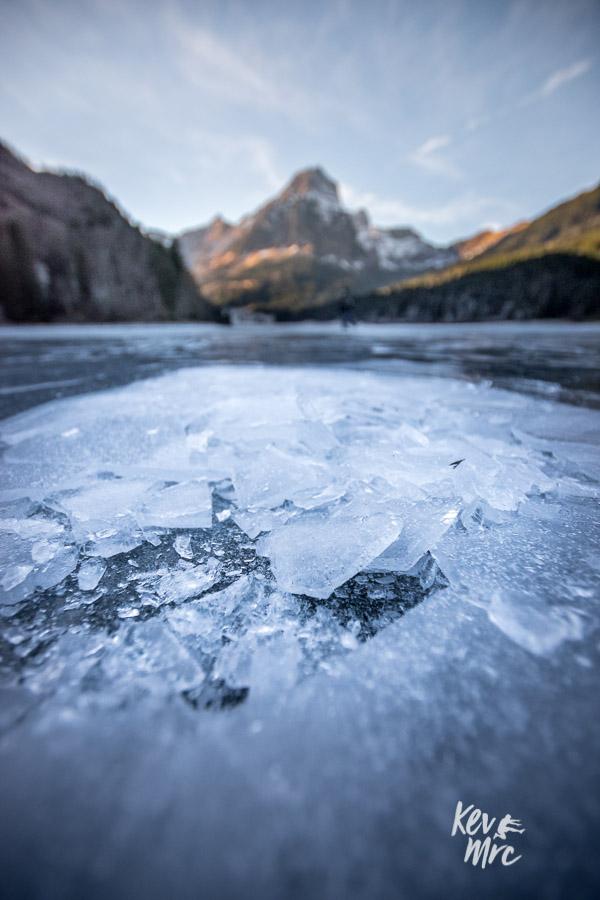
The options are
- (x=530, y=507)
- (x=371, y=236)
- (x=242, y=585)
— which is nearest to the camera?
(x=242, y=585)

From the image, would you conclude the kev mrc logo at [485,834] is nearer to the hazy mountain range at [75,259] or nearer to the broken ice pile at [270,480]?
the broken ice pile at [270,480]

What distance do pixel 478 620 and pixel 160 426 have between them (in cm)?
196

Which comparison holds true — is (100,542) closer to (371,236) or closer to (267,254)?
(267,254)

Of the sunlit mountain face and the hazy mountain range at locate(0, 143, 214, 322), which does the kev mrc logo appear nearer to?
the hazy mountain range at locate(0, 143, 214, 322)

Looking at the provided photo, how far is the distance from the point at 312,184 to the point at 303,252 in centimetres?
4936

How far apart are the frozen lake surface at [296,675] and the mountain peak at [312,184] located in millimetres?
196605

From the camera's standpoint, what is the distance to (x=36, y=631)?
0.73m

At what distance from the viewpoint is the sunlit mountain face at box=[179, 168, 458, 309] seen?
11569cm

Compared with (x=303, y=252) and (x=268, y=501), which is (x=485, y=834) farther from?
(x=303, y=252)

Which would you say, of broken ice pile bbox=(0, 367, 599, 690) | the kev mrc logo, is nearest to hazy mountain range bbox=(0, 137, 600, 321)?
broken ice pile bbox=(0, 367, 599, 690)

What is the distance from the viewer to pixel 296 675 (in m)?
0.63

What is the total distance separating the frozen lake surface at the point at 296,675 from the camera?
1.38ft

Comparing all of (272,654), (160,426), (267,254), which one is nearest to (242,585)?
(272,654)

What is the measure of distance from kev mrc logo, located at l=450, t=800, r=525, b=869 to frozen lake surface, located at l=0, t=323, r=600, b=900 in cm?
1
